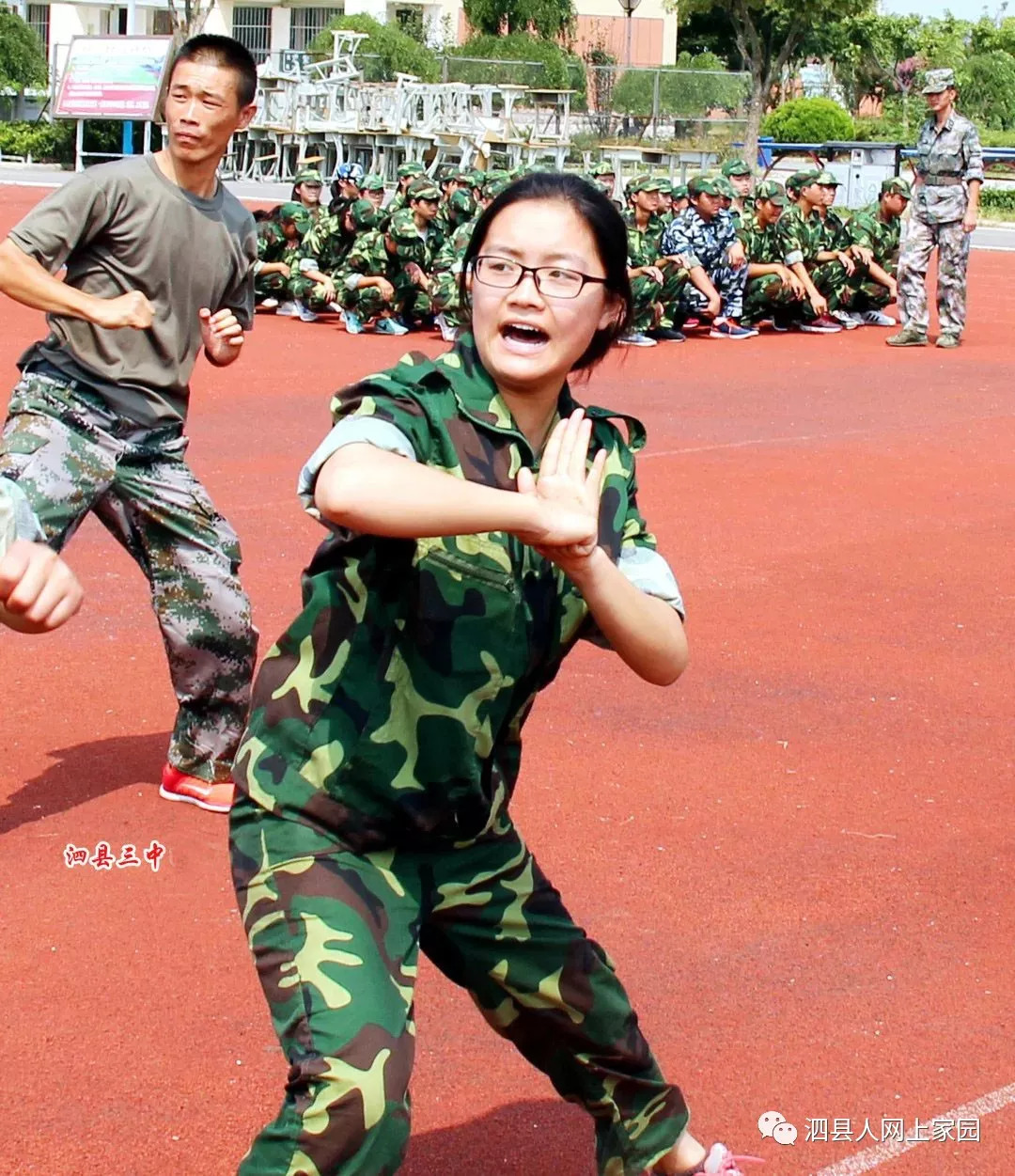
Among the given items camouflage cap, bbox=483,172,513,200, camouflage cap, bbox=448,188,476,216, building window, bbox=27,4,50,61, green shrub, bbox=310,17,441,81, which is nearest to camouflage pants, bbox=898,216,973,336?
camouflage cap, bbox=448,188,476,216

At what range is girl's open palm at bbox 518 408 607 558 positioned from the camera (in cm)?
240

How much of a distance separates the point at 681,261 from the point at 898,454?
20.0 feet

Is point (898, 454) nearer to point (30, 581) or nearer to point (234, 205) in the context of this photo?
point (234, 205)

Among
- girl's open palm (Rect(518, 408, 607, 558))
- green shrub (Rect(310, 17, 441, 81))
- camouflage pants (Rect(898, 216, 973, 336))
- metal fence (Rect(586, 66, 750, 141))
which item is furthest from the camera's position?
green shrub (Rect(310, 17, 441, 81))

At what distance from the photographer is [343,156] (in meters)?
36.2

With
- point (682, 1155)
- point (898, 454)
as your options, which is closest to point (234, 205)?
point (682, 1155)

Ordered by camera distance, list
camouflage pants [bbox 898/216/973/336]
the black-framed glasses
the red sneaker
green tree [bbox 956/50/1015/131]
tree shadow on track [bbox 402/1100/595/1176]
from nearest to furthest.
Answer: the black-framed glasses < tree shadow on track [bbox 402/1100/595/1176] < the red sneaker < camouflage pants [bbox 898/216/973/336] < green tree [bbox 956/50/1015/131]

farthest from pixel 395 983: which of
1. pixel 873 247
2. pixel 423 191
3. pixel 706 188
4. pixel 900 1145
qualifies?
pixel 873 247

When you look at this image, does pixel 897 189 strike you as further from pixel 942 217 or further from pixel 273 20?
pixel 273 20

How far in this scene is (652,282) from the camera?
54.5 ft

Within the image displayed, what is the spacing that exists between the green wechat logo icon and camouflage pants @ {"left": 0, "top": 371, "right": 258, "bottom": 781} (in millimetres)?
2082

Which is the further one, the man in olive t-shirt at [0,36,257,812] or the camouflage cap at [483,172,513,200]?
the camouflage cap at [483,172,513,200]

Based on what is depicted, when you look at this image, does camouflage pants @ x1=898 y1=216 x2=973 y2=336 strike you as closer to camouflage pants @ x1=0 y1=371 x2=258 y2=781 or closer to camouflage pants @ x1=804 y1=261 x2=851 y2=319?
camouflage pants @ x1=804 y1=261 x2=851 y2=319

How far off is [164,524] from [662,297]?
12.4 metres
